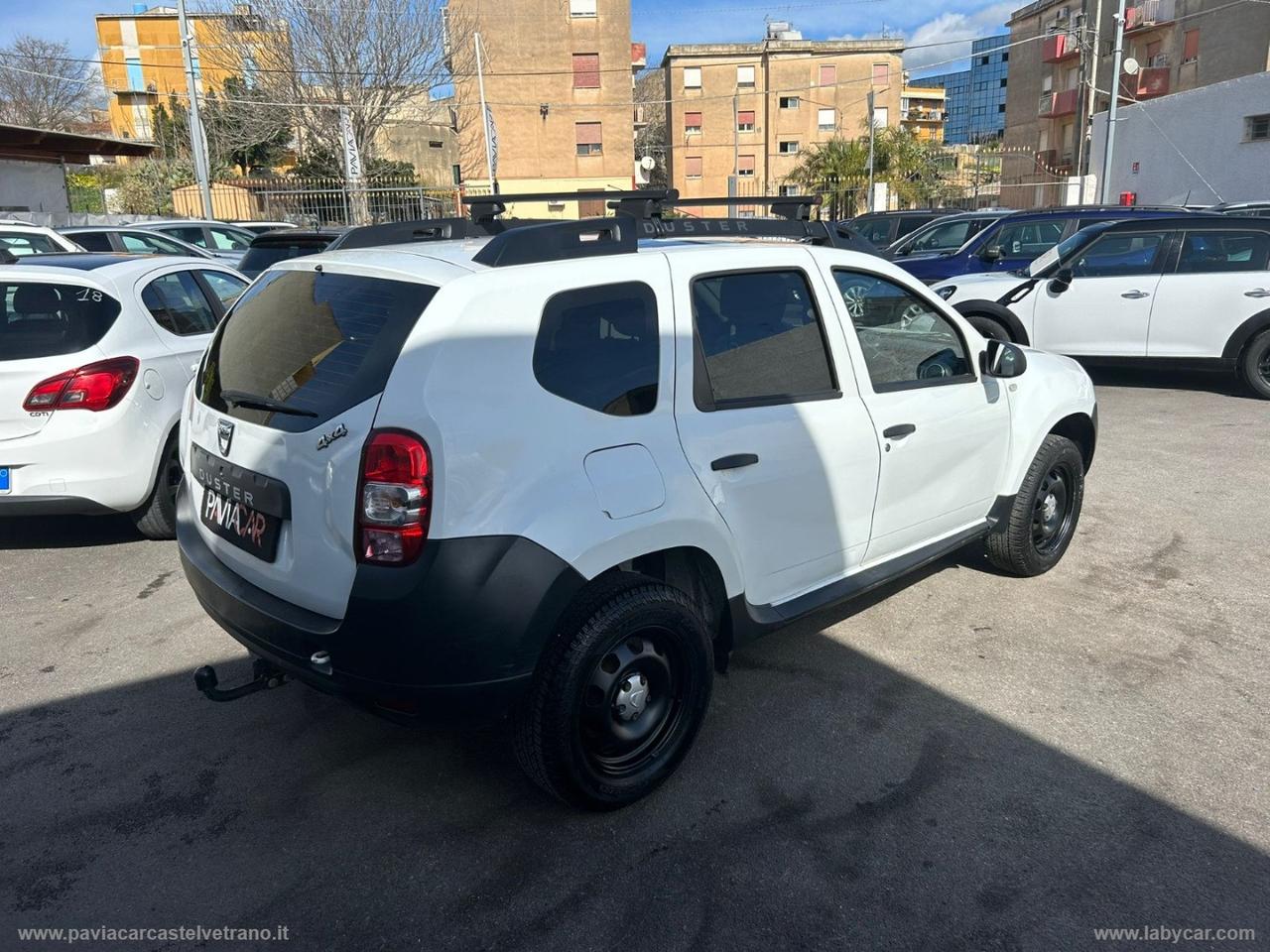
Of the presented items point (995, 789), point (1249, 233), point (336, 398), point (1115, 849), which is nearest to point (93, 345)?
point (336, 398)

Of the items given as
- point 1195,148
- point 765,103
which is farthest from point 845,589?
point 765,103

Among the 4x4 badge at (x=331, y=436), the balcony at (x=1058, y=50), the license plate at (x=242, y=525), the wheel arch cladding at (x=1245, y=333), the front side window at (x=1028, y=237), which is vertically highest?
the balcony at (x=1058, y=50)

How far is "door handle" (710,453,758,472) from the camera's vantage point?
10.0 ft

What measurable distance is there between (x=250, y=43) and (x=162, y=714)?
107 ft

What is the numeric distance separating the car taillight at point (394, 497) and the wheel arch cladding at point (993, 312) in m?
8.13

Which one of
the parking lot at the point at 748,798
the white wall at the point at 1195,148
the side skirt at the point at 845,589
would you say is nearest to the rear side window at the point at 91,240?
the parking lot at the point at 748,798

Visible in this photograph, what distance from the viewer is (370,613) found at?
101 inches

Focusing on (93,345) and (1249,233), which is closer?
(93,345)

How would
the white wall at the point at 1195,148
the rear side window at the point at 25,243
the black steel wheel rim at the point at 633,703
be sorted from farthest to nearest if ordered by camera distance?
the white wall at the point at 1195,148, the rear side window at the point at 25,243, the black steel wheel rim at the point at 633,703

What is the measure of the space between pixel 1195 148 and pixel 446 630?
29316 millimetres

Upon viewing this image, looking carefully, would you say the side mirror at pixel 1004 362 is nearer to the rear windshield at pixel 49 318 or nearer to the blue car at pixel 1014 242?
the rear windshield at pixel 49 318

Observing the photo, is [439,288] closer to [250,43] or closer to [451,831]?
[451,831]

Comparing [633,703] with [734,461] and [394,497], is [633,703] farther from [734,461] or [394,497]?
[394,497]

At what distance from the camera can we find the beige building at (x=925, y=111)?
67.3 m
